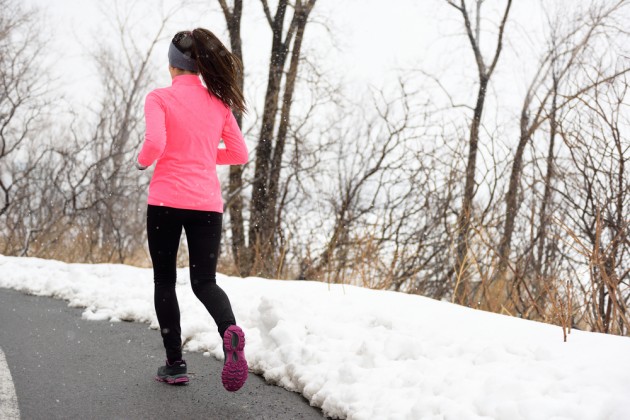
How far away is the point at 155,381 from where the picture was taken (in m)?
3.09

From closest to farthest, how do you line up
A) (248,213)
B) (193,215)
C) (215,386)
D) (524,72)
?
(193,215), (215,386), (248,213), (524,72)

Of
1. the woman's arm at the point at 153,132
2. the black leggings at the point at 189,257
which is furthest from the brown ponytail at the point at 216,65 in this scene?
the black leggings at the point at 189,257

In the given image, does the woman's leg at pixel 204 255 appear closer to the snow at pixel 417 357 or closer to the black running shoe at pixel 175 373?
the black running shoe at pixel 175 373

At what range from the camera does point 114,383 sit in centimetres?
300

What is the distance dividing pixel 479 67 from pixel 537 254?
9815 mm

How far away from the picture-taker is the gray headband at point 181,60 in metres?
2.92

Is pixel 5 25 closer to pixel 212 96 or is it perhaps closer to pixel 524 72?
pixel 524 72

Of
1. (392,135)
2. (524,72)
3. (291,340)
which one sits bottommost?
(291,340)

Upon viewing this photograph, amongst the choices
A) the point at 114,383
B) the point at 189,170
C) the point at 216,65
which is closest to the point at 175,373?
the point at 114,383

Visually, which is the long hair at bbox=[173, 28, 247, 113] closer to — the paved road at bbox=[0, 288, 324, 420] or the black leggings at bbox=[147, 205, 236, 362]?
the black leggings at bbox=[147, 205, 236, 362]

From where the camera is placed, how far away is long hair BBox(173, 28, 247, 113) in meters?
2.88

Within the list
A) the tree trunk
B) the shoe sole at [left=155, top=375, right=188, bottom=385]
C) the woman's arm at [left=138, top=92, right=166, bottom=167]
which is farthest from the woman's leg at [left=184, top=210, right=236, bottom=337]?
the tree trunk

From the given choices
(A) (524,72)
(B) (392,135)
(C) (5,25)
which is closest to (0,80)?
(C) (5,25)

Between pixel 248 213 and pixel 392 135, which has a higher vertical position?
pixel 392 135
